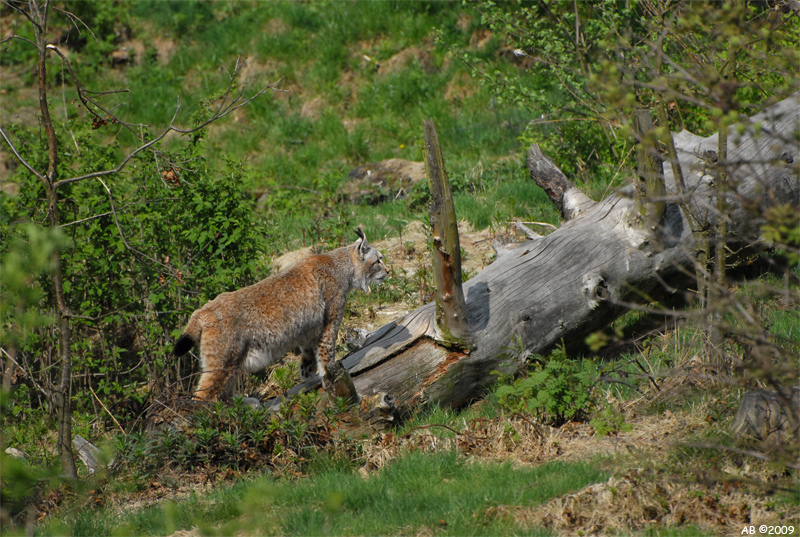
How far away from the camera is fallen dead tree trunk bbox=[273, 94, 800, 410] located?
259 inches

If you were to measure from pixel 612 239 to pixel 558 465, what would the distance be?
8.18 feet

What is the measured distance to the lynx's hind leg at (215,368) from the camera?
21.0ft

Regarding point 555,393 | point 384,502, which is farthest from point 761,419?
point 384,502

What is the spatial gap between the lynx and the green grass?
129cm

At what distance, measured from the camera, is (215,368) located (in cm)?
644

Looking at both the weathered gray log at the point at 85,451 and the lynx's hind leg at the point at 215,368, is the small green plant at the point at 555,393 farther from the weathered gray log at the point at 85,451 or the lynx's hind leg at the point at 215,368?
the weathered gray log at the point at 85,451

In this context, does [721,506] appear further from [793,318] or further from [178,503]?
[178,503]

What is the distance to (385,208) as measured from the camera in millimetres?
11711

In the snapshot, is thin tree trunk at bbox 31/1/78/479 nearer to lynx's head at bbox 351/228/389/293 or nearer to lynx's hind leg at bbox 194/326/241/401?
lynx's hind leg at bbox 194/326/241/401

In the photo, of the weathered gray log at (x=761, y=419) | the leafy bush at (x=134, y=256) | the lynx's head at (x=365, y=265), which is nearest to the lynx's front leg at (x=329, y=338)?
the lynx's head at (x=365, y=265)

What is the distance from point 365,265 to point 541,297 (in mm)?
2045

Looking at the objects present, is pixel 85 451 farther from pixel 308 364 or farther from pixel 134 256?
pixel 308 364

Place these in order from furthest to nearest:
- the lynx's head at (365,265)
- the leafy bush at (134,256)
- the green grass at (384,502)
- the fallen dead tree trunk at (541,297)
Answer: the lynx's head at (365,265) < the leafy bush at (134,256) < the fallen dead tree trunk at (541,297) < the green grass at (384,502)

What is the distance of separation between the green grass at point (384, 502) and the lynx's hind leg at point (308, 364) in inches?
81.7
